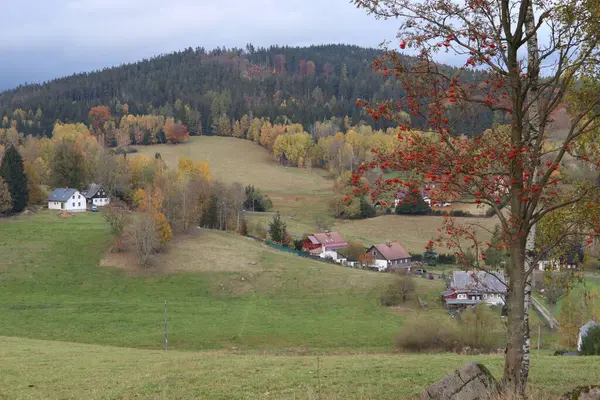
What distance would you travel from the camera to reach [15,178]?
76.4m

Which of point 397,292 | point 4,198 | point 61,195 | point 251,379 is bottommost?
point 397,292

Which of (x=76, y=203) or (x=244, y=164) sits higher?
(x=244, y=164)

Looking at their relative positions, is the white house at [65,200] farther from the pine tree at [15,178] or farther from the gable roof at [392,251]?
the gable roof at [392,251]

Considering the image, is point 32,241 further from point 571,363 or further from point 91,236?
point 571,363

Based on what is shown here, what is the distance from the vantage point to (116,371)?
1953cm

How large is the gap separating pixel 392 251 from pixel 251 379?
208 ft

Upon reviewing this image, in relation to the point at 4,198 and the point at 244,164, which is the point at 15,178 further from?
the point at 244,164

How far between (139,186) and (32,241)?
3260cm

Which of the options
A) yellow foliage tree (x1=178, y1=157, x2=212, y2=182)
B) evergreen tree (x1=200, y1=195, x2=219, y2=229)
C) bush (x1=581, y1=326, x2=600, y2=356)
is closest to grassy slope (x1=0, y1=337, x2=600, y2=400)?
bush (x1=581, y1=326, x2=600, y2=356)

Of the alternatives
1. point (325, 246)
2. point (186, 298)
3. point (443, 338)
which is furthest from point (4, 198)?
point (443, 338)

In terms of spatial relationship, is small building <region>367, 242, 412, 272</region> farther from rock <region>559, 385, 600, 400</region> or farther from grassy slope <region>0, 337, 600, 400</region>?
rock <region>559, 385, 600, 400</region>

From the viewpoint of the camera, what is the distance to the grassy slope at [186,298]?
43.0 meters

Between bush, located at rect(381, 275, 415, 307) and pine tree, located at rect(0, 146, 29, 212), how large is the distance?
5275cm

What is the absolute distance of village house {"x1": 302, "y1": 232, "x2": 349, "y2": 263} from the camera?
3068 inches
